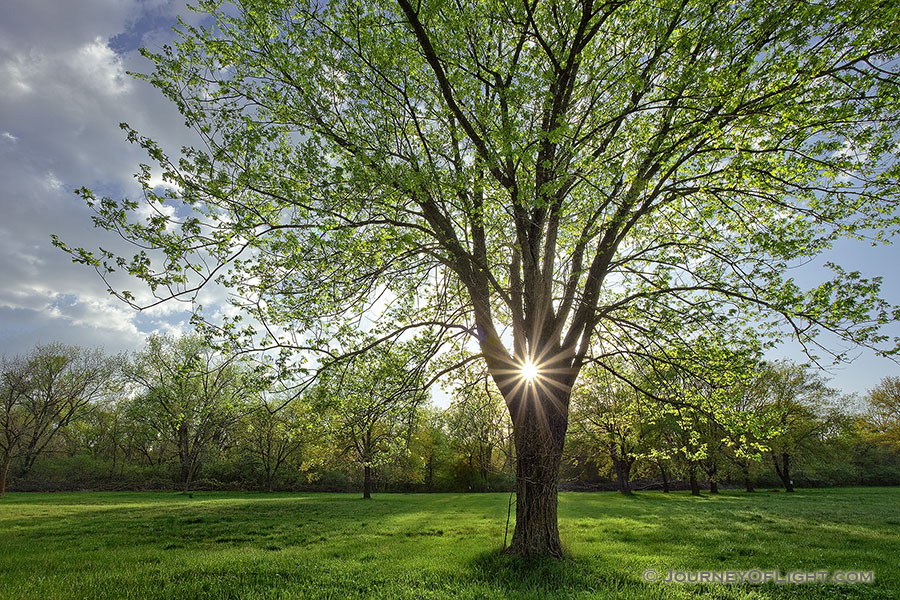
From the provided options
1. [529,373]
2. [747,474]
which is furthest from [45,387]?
[747,474]

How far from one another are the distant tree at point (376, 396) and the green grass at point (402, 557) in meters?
2.42

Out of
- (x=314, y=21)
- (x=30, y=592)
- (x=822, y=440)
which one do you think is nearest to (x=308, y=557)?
(x=30, y=592)

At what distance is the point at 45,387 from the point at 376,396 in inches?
1690

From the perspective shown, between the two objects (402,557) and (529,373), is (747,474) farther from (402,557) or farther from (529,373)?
(402,557)

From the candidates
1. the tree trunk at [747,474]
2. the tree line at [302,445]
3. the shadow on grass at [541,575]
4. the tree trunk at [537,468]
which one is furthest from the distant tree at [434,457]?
the shadow on grass at [541,575]

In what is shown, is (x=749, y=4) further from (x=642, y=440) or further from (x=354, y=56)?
(x=642, y=440)

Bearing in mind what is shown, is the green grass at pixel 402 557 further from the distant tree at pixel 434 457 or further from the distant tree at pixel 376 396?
the distant tree at pixel 434 457

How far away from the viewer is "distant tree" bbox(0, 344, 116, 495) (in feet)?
105

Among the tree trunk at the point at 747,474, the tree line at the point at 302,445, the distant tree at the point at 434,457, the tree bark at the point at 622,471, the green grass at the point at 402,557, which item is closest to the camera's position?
the green grass at the point at 402,557

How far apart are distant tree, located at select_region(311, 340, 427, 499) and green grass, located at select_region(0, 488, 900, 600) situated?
2.42 metres

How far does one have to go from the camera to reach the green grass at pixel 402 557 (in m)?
5.83

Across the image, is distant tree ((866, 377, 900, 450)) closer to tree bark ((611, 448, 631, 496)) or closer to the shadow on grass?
tree bark ((611, 448, 631, 496))

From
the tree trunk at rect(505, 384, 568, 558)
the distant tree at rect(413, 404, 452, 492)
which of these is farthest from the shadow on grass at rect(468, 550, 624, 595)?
the distant tree at rect(413, 404, 452, 492)

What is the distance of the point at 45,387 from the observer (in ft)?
108
